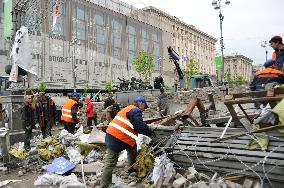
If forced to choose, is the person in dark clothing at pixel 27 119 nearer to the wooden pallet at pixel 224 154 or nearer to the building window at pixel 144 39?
the wooden pallet at pixel 224 154

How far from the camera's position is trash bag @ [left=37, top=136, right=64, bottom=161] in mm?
8969

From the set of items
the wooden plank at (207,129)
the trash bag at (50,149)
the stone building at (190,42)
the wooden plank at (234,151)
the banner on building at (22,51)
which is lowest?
the trash bag at (50,149)

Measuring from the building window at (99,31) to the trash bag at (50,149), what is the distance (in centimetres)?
3723

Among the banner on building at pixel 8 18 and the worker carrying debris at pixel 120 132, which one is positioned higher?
the banner on building at pixel 8 18

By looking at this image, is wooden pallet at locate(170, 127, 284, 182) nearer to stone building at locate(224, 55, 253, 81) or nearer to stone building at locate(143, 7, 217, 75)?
stone building at locate(143, 7, 217, 75)

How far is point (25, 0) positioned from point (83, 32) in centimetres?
3083

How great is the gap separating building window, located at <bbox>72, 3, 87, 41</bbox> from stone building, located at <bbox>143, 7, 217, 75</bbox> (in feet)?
104

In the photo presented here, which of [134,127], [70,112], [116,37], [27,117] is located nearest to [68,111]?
[70,112]

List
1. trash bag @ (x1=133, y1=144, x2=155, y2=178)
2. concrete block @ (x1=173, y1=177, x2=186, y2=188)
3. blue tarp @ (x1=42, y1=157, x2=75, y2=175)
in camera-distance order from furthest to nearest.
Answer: blue tarp @ (x1=42, y1=157, x2=75, y2=175), trash bag @ (x1=133, y1=144, x2=155, y2=178), concrete block @ (x1=173, y1=177, x2=186, y2=188)

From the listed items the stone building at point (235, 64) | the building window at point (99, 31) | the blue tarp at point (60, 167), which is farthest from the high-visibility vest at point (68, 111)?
the stone building at point (235, 64)

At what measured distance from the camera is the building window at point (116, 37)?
49469 mm

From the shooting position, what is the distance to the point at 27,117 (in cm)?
1009

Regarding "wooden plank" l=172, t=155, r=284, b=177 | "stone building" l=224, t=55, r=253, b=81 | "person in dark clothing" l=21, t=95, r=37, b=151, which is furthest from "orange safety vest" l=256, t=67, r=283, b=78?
"stone building" l=224, t=55, r=253, b=81

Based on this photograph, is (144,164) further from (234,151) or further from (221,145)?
(234,151)
